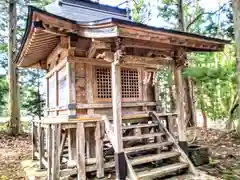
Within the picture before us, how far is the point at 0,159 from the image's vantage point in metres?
7.32

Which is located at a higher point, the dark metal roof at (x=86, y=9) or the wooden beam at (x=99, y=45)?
the dark metal roof at (x=86, y=9)

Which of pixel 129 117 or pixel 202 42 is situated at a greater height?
pixel 202 42

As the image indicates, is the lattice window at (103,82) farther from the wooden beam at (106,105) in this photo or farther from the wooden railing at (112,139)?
the wooden railing at (112,139)

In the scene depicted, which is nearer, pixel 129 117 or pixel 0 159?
pixel 129 117

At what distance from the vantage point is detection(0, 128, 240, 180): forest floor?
17.3ft

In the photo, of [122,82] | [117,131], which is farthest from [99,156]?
[122,82]

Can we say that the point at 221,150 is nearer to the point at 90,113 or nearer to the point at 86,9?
the point at 90,113

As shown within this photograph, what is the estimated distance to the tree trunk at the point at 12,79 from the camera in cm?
1127

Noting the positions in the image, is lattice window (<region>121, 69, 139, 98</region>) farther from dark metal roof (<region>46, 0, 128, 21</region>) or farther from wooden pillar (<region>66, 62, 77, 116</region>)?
dark metal roof (<region>46, 0, 128, 21</region>)

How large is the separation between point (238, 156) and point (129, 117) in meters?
3.30

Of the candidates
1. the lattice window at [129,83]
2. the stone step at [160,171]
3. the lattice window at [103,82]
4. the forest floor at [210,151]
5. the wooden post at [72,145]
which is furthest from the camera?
the lattice window at [129,83]

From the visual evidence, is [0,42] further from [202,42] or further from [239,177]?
[239,177]

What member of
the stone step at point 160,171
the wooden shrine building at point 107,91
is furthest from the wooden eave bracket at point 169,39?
the stone step at point 160,171

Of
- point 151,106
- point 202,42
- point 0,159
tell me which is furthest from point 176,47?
point 0,159
